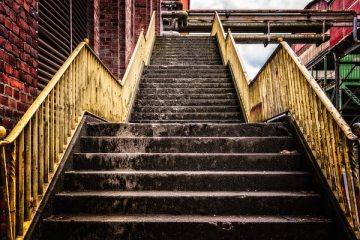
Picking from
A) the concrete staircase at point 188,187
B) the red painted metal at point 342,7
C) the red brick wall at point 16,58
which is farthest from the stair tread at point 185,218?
the red painted metal at point 342,7

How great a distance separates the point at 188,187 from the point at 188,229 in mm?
610

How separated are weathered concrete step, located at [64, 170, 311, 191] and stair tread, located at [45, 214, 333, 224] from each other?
1.34 feet

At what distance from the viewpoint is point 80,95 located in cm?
410

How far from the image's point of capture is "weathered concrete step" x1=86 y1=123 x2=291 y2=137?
4344 millimetres

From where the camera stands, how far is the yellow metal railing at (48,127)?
2387 millimetres

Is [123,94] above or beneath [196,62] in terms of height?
beneath

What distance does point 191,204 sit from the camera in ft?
10.5

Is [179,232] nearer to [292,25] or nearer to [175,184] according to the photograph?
[175,184]

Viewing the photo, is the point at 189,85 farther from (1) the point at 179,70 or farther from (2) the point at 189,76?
(1) the point at 179,70

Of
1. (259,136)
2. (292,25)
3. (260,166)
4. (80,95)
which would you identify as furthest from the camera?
(292,25)

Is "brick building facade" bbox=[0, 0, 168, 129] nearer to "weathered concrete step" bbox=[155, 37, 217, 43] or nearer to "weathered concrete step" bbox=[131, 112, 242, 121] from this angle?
"weathered concrete step" bbox=[131, 112, 242, 121]

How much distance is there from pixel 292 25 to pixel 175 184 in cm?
1335

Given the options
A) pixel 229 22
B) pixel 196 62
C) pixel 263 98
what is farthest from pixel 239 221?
pixel 229 22

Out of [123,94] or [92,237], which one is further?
[123,94]
